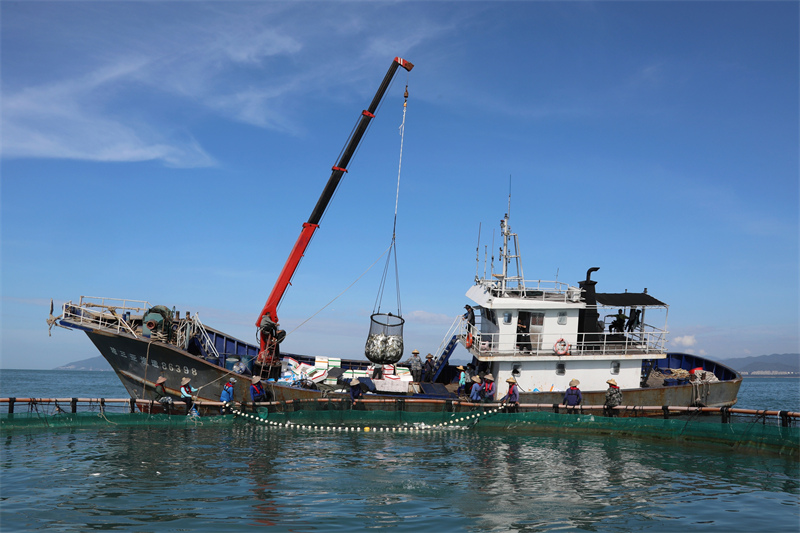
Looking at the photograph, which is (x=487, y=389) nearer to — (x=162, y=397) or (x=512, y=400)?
(x=512, y=400)

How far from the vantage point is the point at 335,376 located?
80.7ft

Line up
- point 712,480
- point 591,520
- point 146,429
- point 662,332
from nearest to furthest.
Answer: point 591,520
point 712,480
point 146,429
point 662,332

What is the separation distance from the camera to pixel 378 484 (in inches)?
493

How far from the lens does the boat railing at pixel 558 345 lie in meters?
23.3

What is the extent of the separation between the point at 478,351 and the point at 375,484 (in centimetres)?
1193

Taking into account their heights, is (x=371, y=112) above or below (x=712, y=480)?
above

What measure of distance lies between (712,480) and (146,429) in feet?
54.0

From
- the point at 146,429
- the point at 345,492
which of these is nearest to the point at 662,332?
the point at 345,492

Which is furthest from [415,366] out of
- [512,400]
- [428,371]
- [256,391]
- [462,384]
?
[256,391]

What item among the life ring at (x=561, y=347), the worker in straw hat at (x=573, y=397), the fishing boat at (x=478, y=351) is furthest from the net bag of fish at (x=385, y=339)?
the worker in straw hat at (x=573, y=397)

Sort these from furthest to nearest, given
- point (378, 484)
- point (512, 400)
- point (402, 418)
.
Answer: point (512, 400)
point (402, 418)
point (378, 484)

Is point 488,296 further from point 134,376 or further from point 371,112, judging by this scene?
point 134,376

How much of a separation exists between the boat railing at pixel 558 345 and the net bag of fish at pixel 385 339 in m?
3.29

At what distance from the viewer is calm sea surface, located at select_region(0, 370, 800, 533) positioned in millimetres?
10117
